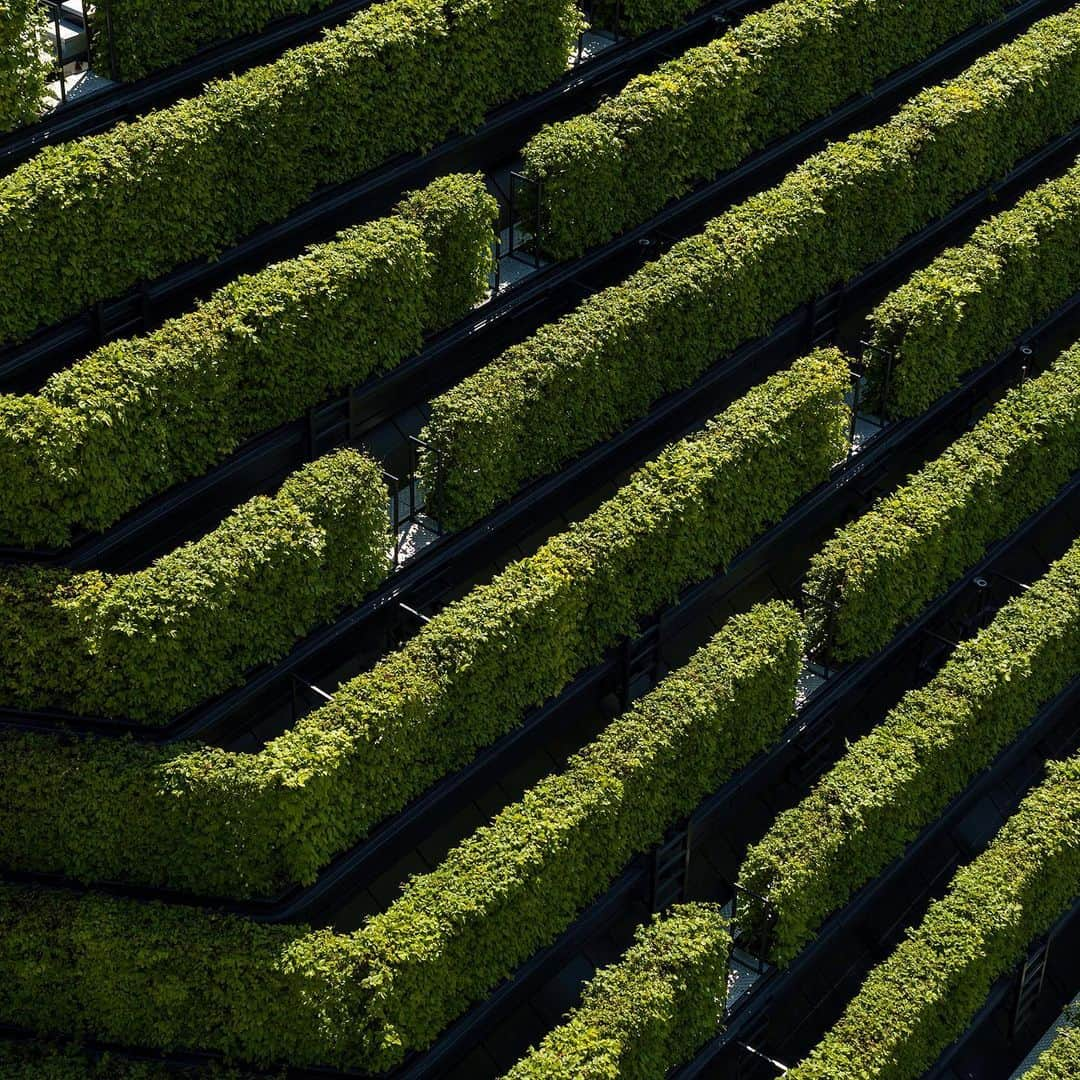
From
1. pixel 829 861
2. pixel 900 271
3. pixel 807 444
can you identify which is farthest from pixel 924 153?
pixel 829 861

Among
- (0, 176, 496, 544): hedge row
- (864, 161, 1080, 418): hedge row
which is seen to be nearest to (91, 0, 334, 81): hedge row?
(0, 176, 496, 544): hedge row

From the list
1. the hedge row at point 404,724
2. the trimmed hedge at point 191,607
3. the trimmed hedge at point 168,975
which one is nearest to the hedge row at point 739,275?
the hedge row at point 404,724

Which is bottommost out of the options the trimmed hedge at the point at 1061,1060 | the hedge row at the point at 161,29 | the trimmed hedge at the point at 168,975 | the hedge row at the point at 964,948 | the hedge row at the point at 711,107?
the trimmed hedge at the point at 1061,1060

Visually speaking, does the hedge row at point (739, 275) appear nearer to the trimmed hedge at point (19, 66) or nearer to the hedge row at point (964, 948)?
the trimmed hedge at point (19, 66)

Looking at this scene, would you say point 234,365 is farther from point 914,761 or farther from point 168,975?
point 914,761

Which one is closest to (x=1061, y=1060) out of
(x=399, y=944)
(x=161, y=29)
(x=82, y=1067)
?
(x=399, y=944)

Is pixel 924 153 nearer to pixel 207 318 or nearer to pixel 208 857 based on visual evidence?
pixel 207 318
